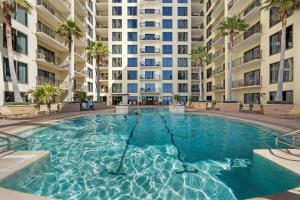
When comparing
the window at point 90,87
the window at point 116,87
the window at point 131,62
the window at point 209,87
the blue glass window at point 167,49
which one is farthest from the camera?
the blue glass window at point 167,49

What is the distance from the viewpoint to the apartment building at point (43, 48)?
25.0 meters

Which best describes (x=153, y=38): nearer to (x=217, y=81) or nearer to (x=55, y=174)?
(x=217, y=81)

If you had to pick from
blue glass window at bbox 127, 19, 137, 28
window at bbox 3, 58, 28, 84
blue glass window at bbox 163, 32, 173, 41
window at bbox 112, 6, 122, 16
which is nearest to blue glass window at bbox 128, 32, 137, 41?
blue glass window at bbox 127, 19, 137, 28

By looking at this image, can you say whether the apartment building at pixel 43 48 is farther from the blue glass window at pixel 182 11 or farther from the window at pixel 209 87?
the window at pixel 209 87

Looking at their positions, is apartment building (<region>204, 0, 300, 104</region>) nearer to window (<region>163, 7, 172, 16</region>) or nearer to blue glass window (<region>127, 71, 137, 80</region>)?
window (<region>163, 7, 172, 16</region>)

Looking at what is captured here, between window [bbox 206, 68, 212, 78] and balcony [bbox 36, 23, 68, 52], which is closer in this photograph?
balcony [bbox 36, 23, 68, 52]

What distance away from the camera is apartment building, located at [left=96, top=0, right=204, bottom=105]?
55156mm

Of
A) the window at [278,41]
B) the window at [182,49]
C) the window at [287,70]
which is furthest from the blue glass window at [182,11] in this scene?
the window at [287,70]

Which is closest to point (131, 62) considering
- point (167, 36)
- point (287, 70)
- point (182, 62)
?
point (167, 36)

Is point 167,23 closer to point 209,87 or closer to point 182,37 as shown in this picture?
point 182,37

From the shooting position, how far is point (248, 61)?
1342 inches

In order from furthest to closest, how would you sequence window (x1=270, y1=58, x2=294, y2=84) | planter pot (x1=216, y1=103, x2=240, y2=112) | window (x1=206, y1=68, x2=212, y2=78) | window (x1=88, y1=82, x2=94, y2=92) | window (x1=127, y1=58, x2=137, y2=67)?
window (x1=127, y1=58, x2=137, y2=67) → window (x1=206, y1=68, x2=212, y2=78) → window (x1=88, y1=82, x2=94, y2=92) → planter pot (x1=216, y1=103, x2=240, y2=112) → window (x1=270, y1=58, x2=294, y2=84)

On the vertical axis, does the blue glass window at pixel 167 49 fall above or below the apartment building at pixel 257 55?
above

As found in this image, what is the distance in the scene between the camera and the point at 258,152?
8.38 metres
